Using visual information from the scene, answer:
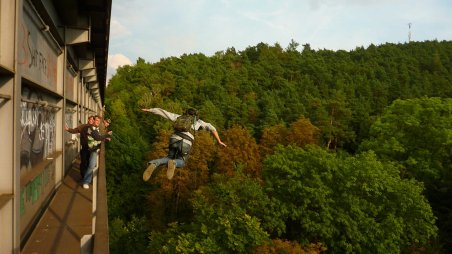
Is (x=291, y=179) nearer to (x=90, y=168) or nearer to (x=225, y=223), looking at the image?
(x=225, y=223)

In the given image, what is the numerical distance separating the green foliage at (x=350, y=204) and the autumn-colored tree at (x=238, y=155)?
13106 millimetres

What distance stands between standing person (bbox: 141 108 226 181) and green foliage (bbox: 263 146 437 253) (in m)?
17.8

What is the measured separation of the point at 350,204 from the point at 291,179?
3.95 meters

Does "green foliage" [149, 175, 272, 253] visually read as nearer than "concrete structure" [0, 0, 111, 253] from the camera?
No

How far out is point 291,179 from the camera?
2633cm

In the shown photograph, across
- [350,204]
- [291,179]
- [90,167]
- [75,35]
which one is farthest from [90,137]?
[350,204]

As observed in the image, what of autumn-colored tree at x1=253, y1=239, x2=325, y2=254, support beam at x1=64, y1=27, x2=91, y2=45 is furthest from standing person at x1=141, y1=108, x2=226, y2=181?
autumn-colored tree at x1=253, y1=239, x2=325, y2=254

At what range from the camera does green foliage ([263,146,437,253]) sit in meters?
23.5

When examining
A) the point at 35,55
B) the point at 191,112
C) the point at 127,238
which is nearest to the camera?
the point at 35,55

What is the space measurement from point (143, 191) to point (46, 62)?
142 feet

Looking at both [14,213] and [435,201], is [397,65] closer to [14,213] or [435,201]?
[435,201]

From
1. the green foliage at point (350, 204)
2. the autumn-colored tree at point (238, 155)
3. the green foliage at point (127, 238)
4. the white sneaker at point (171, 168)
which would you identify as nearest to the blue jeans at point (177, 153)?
the white sneaker at point (171, 168)

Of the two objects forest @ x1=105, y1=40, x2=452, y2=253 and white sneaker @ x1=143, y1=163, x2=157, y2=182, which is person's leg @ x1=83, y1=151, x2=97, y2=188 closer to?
white sneaker @ x1=143, y1=163, x2=157, y2=182

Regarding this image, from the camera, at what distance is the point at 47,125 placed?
812 cm
